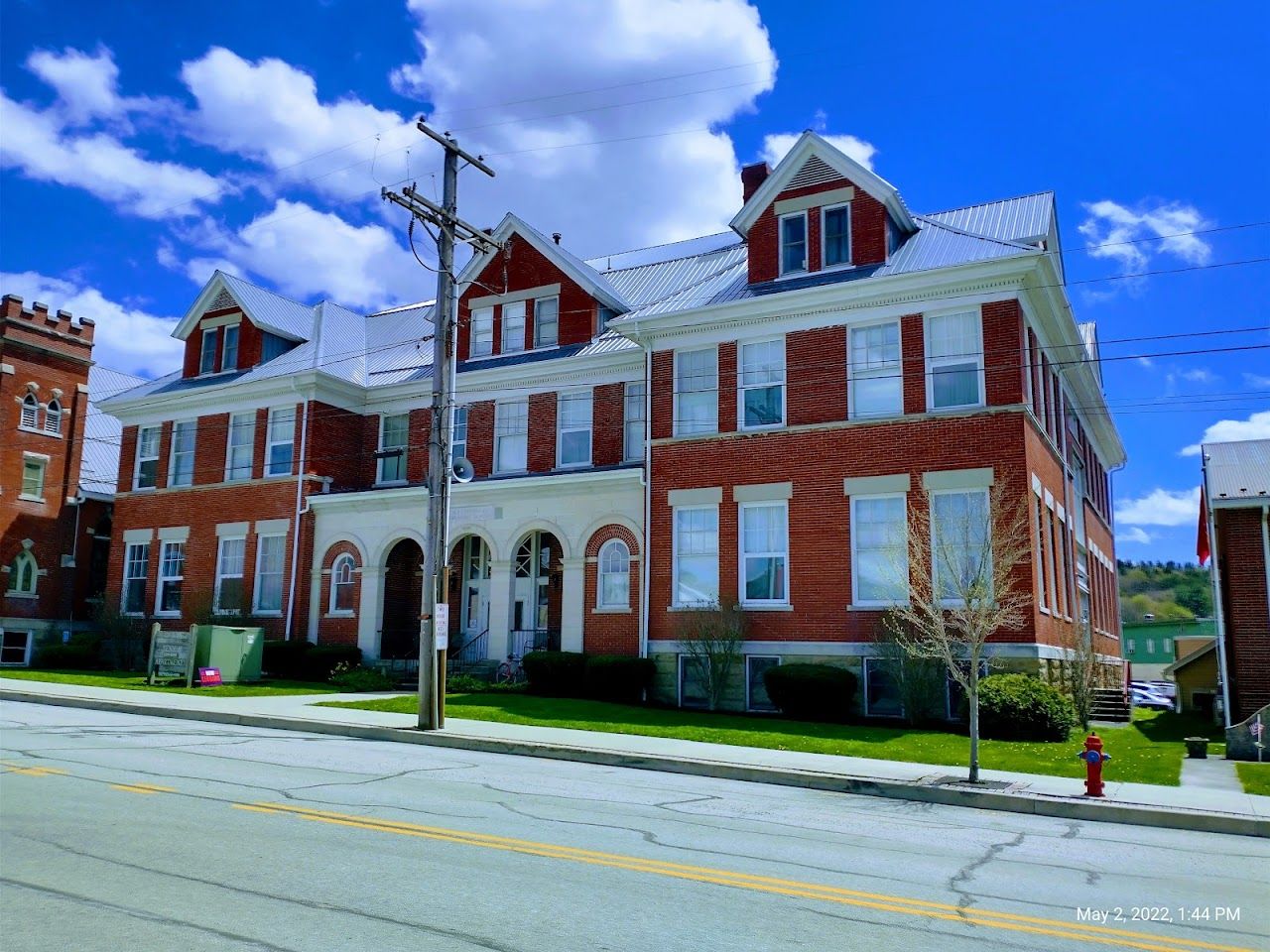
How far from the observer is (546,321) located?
3005 centimetres

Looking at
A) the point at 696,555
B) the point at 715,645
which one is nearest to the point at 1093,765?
the point at 715,645

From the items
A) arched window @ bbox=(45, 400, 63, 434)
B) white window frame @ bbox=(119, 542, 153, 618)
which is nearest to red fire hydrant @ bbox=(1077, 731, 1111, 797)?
white window frame @ bbox=(119, 542, 153, 618)

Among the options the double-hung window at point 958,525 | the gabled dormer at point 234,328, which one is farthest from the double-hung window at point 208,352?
the double-hung window at point 958,525

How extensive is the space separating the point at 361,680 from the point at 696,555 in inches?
351

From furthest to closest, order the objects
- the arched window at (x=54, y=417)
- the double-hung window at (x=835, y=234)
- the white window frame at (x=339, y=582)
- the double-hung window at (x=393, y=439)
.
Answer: the arched window at (x=54, y=417) < the double-hung window at (x=393, y=439) < the white window frame at (x=339, y=582) < the double-hung window at (x=835, y=234)

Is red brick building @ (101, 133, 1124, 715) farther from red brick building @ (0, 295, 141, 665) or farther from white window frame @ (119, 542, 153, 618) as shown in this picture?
red brick building @ (0, 295, 141, 665)

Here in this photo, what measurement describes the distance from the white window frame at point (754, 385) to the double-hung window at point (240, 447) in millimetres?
16705

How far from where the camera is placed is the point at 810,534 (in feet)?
74.8

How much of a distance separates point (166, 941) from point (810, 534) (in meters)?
18.2

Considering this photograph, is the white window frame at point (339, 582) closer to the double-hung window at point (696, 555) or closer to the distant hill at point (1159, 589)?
the double-hung window at point (696, 555)

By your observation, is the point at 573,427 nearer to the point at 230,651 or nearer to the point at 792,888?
the point at 230,651

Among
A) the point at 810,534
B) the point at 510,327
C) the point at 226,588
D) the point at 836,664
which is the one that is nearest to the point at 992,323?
the point at 810,534

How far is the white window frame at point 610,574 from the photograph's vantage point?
25.8 meters

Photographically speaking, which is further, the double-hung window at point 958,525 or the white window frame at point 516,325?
the white window frame at point 516,325
